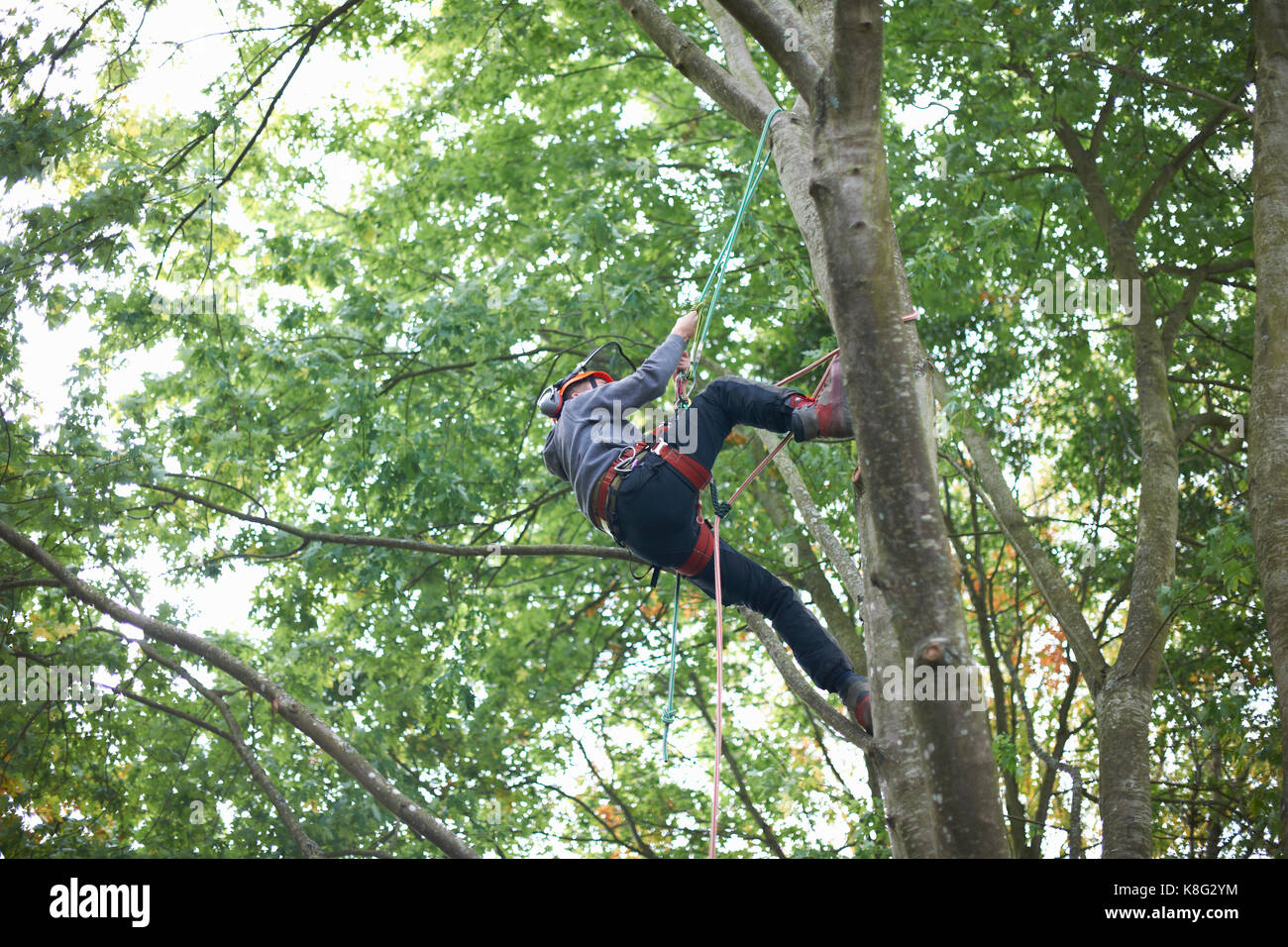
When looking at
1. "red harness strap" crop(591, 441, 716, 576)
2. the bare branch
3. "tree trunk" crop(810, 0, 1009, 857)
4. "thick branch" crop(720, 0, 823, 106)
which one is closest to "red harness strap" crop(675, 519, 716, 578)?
"red harness strap" crop(591, 441, 716, 576)

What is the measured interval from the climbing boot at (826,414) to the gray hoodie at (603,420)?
50 cm

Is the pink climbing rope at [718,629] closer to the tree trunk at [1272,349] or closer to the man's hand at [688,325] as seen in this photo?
the man's hand at [688,325]

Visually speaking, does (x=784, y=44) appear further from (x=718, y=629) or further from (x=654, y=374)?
(x=718, y=629)

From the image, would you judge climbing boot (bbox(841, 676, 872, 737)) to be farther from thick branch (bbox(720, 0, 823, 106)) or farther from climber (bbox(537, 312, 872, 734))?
thick branch (bbox(720, 0, 823, 106))

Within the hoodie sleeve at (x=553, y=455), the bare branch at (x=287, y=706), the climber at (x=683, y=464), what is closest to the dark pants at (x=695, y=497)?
the climber at (x=683, y=464)

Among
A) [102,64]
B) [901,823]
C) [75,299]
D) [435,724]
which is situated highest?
[102,64]

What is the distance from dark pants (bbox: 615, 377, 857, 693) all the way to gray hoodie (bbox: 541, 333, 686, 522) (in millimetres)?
145

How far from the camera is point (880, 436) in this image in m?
2.60

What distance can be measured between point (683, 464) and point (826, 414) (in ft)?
1.81

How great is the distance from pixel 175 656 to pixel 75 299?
154 inches

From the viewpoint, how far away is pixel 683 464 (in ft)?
13.5

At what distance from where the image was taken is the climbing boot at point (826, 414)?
3875mm
